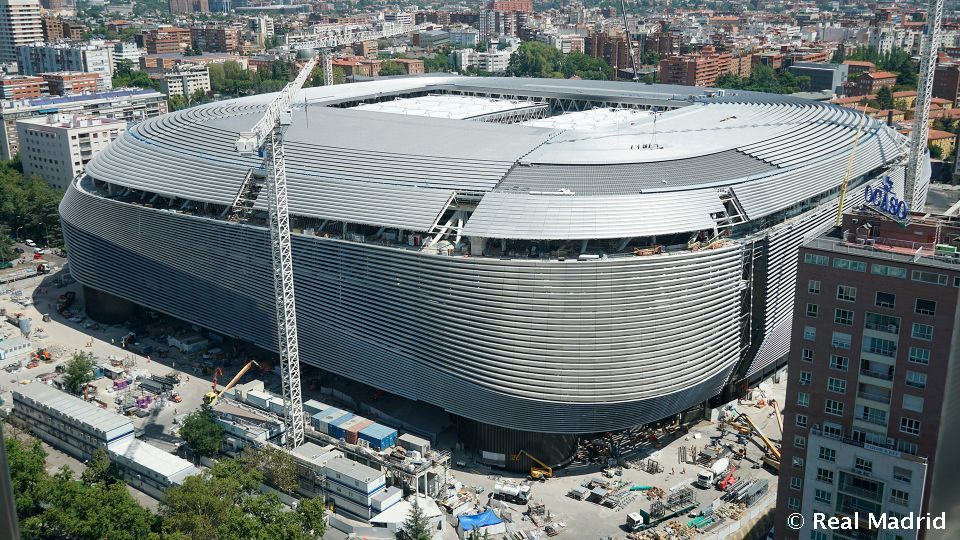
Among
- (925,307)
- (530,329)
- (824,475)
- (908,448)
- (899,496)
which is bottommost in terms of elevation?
(824,475)

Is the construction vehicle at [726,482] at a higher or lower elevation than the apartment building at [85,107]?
lower

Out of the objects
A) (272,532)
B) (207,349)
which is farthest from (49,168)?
(272,532)

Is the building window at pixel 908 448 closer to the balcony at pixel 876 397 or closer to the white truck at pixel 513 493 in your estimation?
the balcony at pixel 876 397

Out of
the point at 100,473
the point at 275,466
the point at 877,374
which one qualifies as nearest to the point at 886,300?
the point at 877,374

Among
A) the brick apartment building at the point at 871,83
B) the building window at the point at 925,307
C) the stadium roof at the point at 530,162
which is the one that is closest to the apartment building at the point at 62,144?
the stadium roof at the point at 530,162

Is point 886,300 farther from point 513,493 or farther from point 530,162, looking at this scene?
point 530,162

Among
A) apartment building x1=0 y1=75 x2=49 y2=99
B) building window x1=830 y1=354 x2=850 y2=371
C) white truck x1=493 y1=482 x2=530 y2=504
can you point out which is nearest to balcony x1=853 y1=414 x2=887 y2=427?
building window x1=830 y1=354 x2=850 y2=371
